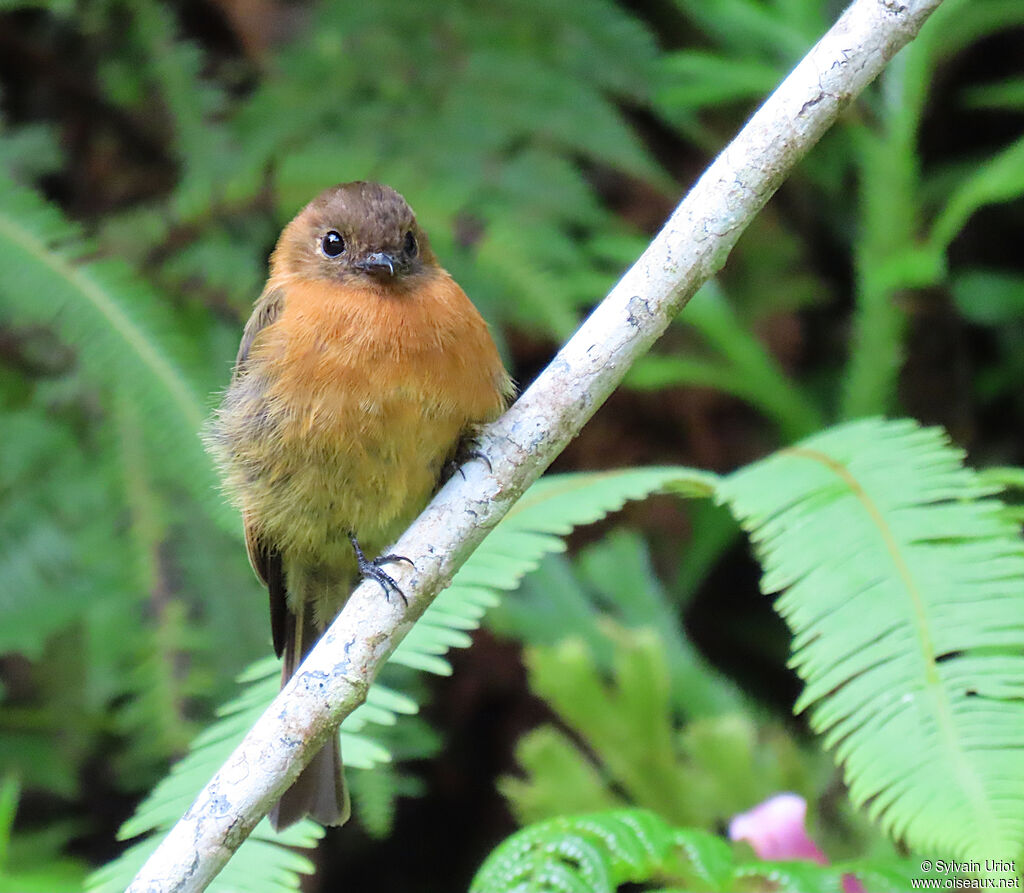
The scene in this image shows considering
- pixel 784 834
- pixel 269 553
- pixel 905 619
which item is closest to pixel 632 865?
pixel 784 834

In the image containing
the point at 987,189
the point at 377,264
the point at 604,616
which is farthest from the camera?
the point at 604,616

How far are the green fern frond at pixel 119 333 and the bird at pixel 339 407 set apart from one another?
0.24 m

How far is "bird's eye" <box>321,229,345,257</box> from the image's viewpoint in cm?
281

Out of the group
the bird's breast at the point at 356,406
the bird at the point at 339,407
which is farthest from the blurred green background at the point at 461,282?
the bird's breast at the point at 356,406

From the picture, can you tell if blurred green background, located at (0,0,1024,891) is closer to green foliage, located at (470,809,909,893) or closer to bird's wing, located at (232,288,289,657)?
bird's wing, located at (232,288,289,657)

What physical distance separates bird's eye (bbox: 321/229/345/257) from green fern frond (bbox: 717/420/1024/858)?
1.07 metres

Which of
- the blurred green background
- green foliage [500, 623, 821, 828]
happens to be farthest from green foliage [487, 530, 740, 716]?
green foliage [500, 623, 821, 828]

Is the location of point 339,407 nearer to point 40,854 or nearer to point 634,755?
point 634,755

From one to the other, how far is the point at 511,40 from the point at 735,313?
1214 mm

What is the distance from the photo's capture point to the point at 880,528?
220 cm

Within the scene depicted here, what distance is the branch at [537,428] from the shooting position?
1669 mm

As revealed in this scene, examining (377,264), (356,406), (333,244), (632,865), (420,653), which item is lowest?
(632,865)

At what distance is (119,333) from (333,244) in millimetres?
693

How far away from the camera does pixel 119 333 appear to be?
10.2ft
